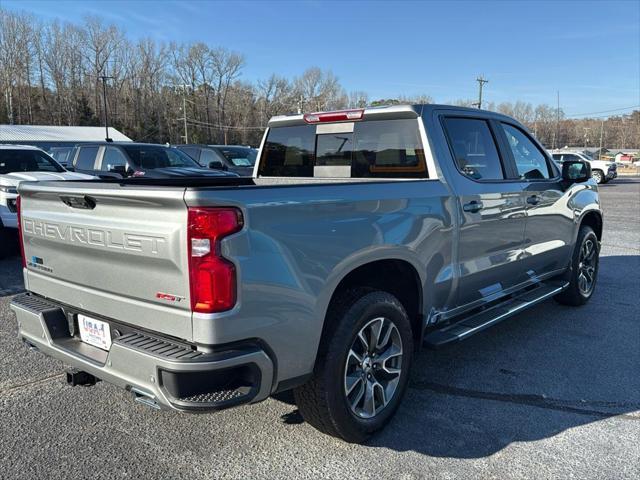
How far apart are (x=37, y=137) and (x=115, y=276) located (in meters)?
54.8

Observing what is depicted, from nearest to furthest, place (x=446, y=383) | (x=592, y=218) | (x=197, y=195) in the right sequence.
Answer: (x=197, y=195) < (x=446, y=383) < (x=592, y=218)

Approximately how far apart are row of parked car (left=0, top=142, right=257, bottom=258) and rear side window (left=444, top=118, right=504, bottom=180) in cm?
405

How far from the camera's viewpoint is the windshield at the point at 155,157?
38.8ft

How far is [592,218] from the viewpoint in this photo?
5.87 m

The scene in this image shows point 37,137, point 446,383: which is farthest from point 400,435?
point 37,137

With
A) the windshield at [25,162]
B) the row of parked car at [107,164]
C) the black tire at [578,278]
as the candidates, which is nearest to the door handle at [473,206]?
the black tire at [578,278]

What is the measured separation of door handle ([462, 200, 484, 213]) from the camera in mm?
3637

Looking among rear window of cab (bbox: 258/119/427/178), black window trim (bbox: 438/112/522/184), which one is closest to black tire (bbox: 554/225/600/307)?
black window trim (bbox: 438/112/522/184)

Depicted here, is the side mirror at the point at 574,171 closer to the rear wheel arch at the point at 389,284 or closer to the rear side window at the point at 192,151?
the rear wheel arch at the point at 389,284

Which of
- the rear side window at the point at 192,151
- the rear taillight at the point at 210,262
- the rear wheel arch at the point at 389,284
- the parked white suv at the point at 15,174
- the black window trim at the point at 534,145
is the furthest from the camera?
the rear side window at the point at 192,151

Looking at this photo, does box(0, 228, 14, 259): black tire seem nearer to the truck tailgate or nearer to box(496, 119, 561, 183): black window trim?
the truck tailgate

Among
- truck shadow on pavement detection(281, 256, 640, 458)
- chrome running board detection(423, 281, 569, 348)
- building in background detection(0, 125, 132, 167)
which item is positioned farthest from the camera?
building in background detection(0, 125, 132, 167)

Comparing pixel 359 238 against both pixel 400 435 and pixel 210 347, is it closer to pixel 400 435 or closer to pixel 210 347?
pixel 210 347

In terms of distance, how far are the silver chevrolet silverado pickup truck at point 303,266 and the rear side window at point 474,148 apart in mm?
17
